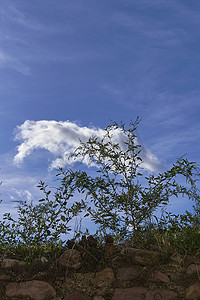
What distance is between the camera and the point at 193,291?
180 inches

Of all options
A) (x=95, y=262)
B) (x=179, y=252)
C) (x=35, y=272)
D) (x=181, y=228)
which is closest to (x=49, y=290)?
(x=35, y=272)

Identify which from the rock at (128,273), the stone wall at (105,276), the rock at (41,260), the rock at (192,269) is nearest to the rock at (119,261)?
the stone wall at (105,276)

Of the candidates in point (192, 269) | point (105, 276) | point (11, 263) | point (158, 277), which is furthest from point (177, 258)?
point (11, 263)

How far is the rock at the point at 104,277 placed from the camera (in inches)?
197

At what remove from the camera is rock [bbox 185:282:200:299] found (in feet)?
14.9

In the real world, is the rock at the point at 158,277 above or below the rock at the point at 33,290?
above

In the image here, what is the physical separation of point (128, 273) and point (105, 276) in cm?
35

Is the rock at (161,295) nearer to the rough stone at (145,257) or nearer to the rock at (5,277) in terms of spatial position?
the rough stone at (145,257)

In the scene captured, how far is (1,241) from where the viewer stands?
6.43m

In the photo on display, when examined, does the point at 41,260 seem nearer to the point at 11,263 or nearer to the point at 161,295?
the point at 11,263

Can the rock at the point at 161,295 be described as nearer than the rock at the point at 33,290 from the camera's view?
Yes

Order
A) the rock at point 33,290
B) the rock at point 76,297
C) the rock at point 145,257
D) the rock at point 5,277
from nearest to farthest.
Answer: the rock at point 76,297, the rock at point 33,290, the rock at point 145,257, the rock at point 5,277

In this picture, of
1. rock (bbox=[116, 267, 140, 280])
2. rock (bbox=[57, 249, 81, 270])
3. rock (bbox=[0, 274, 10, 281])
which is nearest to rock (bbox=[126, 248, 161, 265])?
rock (bbox=[116, 267, 140, 280])

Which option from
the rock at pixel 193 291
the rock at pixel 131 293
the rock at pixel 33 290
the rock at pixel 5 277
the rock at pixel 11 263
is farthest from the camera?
the rock at pixel 11 263
